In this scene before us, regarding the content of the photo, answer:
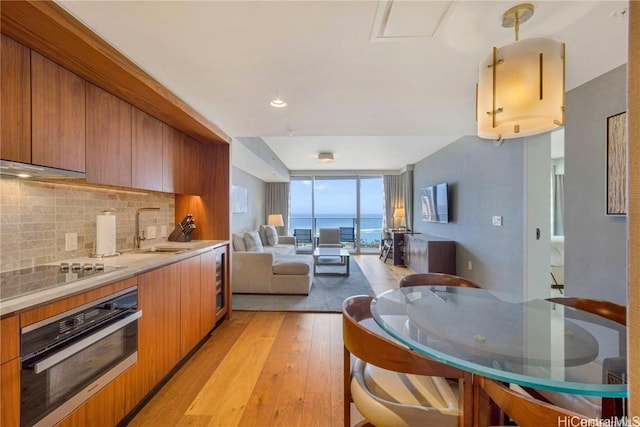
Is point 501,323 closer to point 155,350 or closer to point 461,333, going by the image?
point 461,333

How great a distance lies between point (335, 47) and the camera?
157 cm

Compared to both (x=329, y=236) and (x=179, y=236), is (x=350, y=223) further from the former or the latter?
(x=179, y=236)

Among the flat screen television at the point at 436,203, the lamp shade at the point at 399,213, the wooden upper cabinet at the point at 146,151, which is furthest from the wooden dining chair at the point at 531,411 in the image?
the lamp shade at the point at 399,213

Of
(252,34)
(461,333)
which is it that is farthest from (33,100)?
(461,333)

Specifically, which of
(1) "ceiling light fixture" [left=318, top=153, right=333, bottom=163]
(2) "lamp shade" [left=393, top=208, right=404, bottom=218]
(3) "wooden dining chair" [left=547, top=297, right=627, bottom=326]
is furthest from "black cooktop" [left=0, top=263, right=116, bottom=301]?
(2) "lamp shade" [left=393, top=208, right=404, bottom=218]

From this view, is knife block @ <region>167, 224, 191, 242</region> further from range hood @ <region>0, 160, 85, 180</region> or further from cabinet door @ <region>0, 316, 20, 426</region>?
cabinet door @ <region>0, 316, 20, 426</region>

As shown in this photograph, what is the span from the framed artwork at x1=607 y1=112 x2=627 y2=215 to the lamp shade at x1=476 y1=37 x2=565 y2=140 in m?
1.02

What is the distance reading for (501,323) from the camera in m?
1.44

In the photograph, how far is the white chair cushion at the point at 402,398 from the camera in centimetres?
101

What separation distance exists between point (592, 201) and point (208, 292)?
10.9ft

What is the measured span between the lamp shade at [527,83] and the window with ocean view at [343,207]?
7.15m

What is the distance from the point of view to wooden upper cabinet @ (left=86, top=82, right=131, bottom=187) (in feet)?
5.75

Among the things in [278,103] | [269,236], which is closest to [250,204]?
[269,236]

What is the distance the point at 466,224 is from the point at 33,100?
4.87 meters
